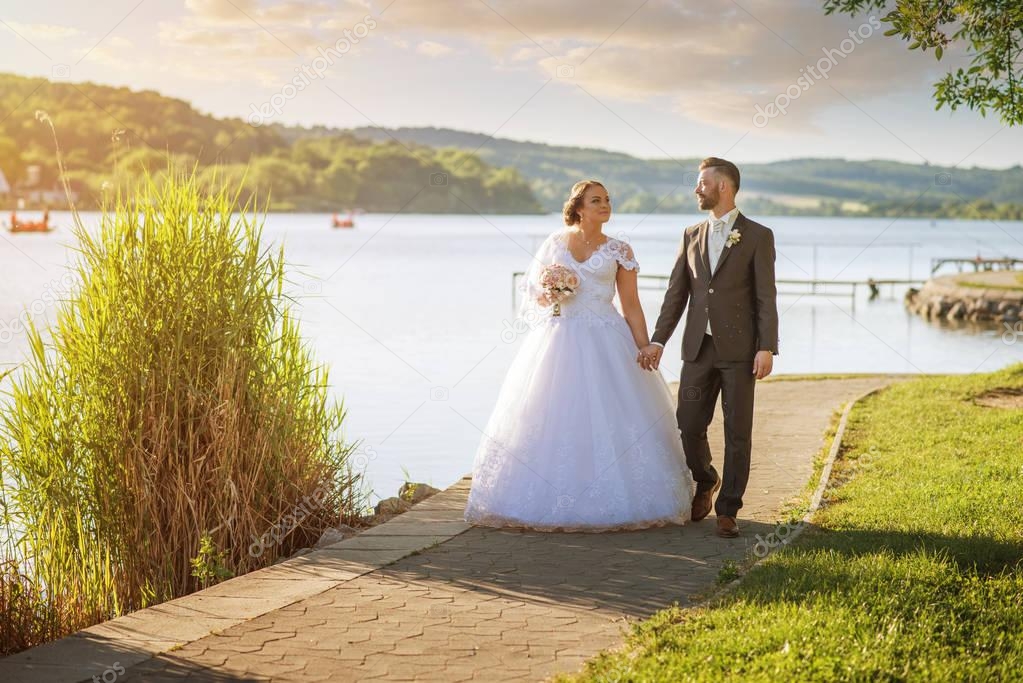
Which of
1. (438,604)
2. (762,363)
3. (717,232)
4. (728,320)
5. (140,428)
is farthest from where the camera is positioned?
(140,428)

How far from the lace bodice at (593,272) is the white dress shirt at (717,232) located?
2.11ft

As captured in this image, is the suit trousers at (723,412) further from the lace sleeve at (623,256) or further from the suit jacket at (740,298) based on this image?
the lace sleeve at (623,256)

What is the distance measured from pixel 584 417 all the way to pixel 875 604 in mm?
2620

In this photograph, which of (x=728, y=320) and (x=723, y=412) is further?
(x=723, y=412)

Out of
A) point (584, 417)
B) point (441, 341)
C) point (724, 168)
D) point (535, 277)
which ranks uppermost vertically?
point (724, 168)

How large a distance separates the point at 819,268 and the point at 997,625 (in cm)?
7163

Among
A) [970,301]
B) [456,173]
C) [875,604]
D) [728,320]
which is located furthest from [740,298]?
[456,173]

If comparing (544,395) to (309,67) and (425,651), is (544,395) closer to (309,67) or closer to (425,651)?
(425,651)

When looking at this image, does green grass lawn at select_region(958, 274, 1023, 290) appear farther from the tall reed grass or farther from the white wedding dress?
the tall reed grass

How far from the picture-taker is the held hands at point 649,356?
298 inches

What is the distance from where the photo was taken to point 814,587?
575cm

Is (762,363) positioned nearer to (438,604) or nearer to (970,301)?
(438,604)

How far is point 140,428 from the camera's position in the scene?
7.46 m

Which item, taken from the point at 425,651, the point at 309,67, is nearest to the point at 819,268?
the point at 309,67
